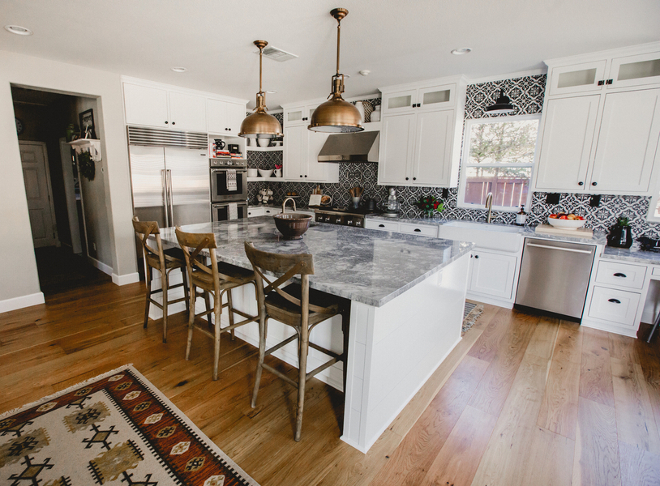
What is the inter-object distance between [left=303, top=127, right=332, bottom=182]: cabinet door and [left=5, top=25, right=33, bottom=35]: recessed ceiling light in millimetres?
3367

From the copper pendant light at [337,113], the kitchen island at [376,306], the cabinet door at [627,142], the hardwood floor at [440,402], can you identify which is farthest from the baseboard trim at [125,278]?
the cabinet door at [627,142]

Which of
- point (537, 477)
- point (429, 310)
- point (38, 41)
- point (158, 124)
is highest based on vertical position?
point (38, 41)

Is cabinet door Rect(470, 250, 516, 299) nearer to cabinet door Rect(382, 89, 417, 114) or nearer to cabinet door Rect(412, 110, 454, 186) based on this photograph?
cabinet door Rect(412, 110, 454, 186)

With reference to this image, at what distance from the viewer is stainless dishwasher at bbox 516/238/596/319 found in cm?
322

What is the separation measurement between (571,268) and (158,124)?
200 inches

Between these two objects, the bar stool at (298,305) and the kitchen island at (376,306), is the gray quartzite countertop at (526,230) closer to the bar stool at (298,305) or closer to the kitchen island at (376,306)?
the kitchen island at (376,306)

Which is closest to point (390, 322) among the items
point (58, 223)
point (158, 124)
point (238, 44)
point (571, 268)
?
point (571, 268)

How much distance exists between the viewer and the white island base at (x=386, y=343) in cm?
166

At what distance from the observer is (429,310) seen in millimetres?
2230

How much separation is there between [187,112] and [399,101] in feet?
9.55

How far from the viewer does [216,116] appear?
4992 mm

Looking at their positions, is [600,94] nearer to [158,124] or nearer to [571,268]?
[571,268]

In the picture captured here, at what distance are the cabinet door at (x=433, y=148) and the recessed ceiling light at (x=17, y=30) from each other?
3.92 metres

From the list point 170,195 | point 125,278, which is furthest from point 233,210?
point 125,278
